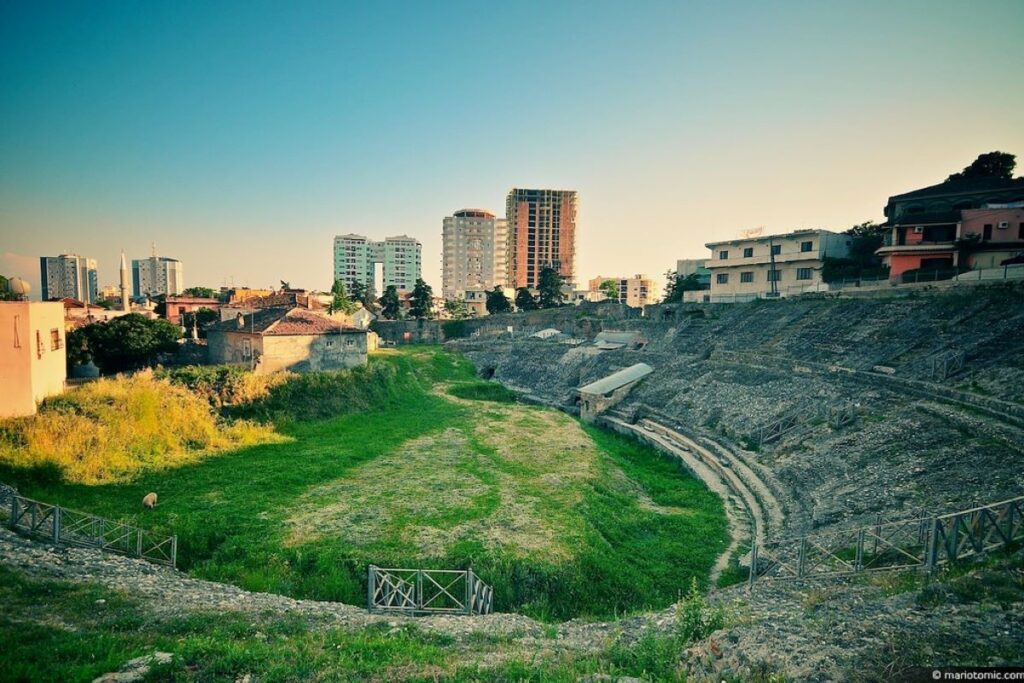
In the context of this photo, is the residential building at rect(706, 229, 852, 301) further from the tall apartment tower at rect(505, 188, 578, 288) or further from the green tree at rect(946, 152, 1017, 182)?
the tall apartment tower at rect(505, 188, 578, 288)

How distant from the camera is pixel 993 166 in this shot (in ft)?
146

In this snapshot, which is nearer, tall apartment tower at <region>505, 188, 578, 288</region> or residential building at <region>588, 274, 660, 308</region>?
tall apartment tower at <region>505, 188, 578, 288</region>

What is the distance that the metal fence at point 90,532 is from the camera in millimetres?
13289

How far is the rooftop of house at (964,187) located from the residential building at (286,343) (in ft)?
157

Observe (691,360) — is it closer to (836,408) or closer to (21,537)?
(836,408)

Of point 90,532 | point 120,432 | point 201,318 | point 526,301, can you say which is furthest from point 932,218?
point 201,318

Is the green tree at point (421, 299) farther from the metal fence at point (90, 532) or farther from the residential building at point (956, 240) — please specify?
the metal fence at point (90, 532)

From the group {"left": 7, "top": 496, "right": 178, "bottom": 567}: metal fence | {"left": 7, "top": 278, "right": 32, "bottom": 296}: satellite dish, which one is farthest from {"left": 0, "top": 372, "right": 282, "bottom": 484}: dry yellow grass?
{"left": 7, "top": 278, "right": 32, "bottom": 296}: satellite dish

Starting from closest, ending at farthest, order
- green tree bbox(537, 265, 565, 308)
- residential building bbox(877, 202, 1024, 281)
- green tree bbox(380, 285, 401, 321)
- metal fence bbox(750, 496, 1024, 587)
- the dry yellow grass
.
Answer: metal fence bbox(750, 496, 1024, 587), the dry yellow grass, residential building bbox(877, 202, 1024, 281), green tree bbox(537, 265, 565, 308), green tree bbox(380, 285, 401, 321)

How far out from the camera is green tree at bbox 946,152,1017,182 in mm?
44219

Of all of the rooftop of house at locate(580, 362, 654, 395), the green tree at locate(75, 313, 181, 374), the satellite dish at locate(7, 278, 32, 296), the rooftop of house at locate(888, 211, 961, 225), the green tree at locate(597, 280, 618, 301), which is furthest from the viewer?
the green tree at locate(597, 280, 618, 301)

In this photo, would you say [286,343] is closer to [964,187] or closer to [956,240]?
[956,240]

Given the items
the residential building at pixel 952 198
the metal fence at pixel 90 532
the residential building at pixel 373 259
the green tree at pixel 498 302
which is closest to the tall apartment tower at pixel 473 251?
the residential building at pixel 373 259

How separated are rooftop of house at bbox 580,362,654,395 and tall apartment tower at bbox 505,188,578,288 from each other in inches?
3728
